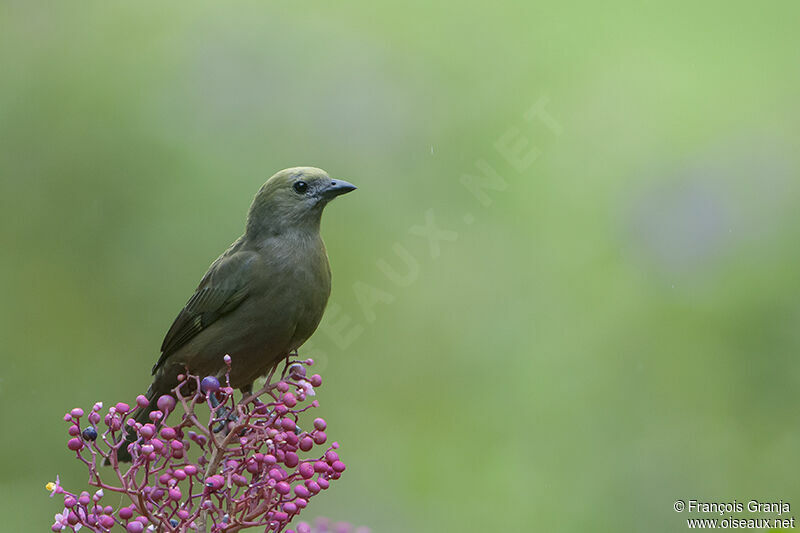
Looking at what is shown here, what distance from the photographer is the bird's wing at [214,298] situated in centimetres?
358

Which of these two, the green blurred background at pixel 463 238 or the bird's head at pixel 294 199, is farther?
the green blurred background at pixel 463 238

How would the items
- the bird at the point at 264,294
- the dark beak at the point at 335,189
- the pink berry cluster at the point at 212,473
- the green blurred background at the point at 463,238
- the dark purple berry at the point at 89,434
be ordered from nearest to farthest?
Result: 1. the pink berry cluster at the point at 212,473
2. the dark purple berry at the point at 89,434
3. the bird at the point at 264,294
4. the dark beak at the point at 335,189
5. the green blurred background at the point at 463,238

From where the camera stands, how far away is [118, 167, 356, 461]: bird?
3.45 meters

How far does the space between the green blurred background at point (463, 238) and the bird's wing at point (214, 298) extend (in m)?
2.25

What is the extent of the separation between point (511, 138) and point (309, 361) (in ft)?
12.9

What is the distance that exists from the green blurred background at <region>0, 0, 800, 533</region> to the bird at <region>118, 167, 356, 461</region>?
7.62 ft

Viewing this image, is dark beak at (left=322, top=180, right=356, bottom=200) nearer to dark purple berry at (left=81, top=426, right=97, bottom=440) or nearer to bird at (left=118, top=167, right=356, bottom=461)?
bird at (left=118, top=167, right=356, bottom=461)

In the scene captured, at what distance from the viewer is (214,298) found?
3643 mm

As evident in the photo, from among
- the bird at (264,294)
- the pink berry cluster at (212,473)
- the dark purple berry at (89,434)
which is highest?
the bird at (264,294)

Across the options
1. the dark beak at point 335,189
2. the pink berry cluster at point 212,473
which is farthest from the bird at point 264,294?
the pink berry cluster at point 212,473

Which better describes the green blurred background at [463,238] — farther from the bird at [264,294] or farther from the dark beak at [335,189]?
the dark beak at [335,189]

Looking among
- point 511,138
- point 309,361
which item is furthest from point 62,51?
point 309,361

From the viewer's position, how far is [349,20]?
707 centimetres

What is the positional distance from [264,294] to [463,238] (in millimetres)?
3173
